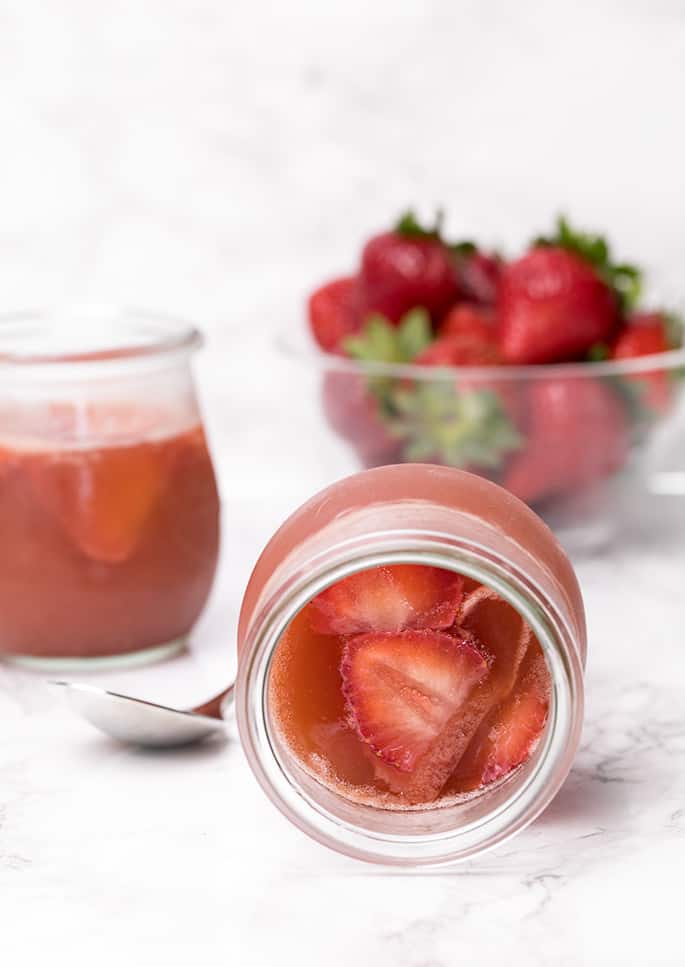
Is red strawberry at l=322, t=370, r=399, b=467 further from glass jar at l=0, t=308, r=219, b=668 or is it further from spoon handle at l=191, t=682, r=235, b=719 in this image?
spoon handle at l=191, t=682, r=235, b=719

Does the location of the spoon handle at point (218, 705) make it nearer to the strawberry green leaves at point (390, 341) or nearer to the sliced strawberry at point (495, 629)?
the sliced strawberry at point (495, 629)

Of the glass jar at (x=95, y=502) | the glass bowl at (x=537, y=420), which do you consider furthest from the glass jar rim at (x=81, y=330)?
the glass bowl at (x=537, y=420)

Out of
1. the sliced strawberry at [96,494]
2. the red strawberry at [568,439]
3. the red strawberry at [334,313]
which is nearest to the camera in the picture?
the sliced strawberry at [96,494]

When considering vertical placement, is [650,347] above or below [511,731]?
above

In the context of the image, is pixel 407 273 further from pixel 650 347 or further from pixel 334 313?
pixel 650 347

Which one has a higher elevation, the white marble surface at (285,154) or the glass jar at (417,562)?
the white marble surface at (285,154)

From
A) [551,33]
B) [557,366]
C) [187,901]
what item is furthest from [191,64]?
[187,901]

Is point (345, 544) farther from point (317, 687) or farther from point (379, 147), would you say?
point (379, 147)

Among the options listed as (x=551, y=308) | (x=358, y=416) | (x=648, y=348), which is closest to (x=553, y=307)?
(x=551, y=308)
